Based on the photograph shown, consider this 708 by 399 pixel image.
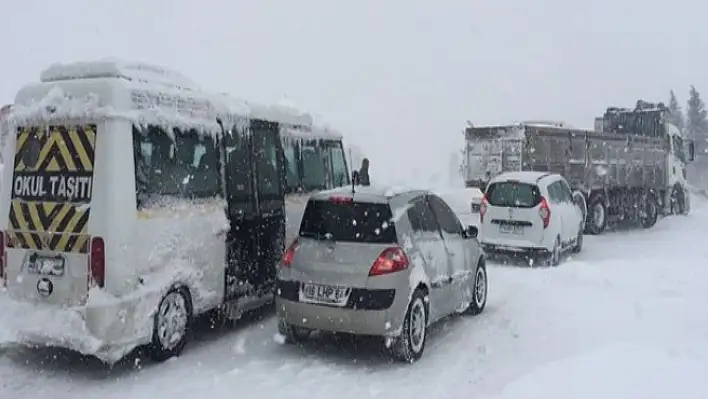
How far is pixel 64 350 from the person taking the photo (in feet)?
24.0

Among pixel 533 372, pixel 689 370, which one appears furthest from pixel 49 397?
pixel 689 370

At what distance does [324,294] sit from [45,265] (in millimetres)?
2691

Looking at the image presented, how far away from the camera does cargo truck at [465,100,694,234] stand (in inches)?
688

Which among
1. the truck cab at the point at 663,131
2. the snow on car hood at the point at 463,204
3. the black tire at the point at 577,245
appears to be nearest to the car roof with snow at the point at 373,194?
the black tire at the point at 577,245

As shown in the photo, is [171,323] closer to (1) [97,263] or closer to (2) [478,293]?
(1) [97,263]

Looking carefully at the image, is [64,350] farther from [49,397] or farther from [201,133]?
[201,133]

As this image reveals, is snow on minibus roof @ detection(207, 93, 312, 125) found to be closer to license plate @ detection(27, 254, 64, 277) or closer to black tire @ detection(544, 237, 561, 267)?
license plate @ detection(27, 254, 64, 277)

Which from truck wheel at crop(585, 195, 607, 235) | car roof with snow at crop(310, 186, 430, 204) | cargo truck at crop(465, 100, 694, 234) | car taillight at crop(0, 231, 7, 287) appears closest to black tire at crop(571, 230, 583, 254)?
cargo truck at crop(465, 100, 694, 234)

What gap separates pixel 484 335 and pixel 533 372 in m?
2.00

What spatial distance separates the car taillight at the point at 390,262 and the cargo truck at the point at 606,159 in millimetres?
10762

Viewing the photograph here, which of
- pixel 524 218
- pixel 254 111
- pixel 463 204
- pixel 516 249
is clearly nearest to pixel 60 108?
pixel 254 111

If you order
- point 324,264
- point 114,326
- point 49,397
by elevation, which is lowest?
point 49,397

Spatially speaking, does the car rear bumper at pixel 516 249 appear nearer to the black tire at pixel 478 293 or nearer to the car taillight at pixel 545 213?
the car taillight at pixel 545 213

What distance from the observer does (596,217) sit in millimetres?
20031
